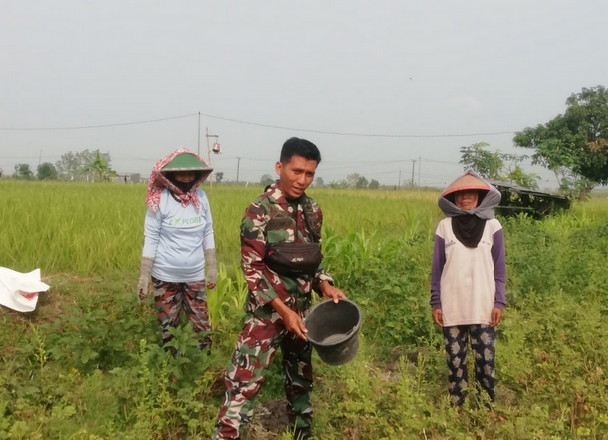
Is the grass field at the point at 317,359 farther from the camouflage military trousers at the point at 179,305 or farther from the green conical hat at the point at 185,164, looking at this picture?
the green conical hat at the point at 185,164

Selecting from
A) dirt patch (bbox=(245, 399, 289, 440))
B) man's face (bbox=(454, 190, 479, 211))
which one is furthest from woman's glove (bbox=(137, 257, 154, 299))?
man's face (bbox=(454, 190, 479, 211))

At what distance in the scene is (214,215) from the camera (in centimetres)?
783

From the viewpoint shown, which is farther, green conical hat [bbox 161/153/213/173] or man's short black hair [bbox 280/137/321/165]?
green conical hat [bbox 161/153/213/173]

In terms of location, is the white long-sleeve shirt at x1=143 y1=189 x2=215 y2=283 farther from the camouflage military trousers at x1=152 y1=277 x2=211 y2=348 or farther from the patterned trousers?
the patterned trousers

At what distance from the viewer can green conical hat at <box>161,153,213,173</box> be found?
3.04m

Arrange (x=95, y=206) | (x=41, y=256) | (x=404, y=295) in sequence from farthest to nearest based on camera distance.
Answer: (x=95, y=206), (x=41, y=256), (x=404, y=295)

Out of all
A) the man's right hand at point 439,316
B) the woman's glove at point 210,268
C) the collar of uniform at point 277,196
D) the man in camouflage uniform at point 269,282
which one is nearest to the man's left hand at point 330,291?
the man in camouflage uniform at point 269,282

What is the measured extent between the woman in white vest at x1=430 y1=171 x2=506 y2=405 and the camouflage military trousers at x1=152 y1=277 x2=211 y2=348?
145 cm

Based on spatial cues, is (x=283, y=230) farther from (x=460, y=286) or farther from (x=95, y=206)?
(x=95, y=206)

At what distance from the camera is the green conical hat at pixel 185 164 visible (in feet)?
9.99

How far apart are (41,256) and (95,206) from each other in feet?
9.14

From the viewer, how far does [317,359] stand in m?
3.36

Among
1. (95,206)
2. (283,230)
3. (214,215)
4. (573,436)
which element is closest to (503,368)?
(573,436)

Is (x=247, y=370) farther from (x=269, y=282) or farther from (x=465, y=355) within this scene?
(x=465, y=355)
